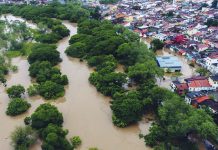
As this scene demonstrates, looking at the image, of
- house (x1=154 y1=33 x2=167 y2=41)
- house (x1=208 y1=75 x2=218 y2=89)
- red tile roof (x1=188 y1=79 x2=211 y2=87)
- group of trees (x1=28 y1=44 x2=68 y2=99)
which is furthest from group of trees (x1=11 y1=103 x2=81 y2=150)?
house (x1=154 y1=33 x2=167 y2=41)

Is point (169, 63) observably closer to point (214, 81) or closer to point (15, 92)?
point (214, 81)

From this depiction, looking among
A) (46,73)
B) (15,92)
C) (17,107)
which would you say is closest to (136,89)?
(46,73)

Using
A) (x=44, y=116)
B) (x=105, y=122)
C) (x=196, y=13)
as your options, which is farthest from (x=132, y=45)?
(x=196, y=13)

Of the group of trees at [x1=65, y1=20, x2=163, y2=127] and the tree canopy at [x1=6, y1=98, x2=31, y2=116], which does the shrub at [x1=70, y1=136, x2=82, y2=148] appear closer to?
the group of trees at [x1=65, y1=20, x2=163, y2=127]

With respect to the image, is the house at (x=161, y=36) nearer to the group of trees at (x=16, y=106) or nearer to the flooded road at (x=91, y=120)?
the flooded road at (x=91, y=120)

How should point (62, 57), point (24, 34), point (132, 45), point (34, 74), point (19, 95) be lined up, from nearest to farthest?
point (19, 95) → point (34, 74) → point (132, 45) → point (62, 57) → point (24, 34)

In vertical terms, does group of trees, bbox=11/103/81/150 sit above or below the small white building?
above

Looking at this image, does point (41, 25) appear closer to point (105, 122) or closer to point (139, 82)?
point (139, 82)
